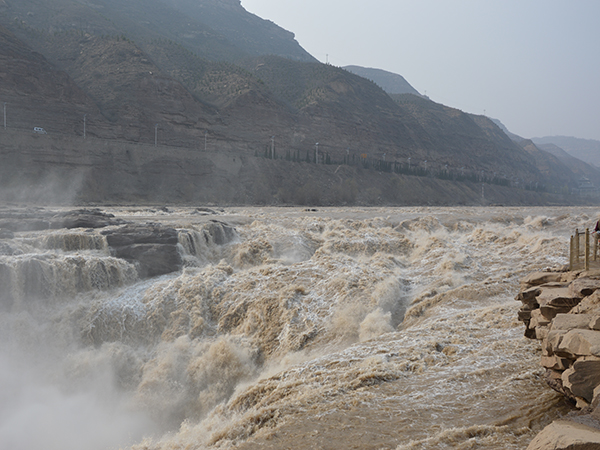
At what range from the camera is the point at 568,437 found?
4363 mm

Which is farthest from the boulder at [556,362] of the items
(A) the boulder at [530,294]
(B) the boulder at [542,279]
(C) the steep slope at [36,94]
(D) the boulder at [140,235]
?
(C) the steep slope at [36,94]

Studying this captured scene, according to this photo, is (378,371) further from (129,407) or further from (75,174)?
(75,174)

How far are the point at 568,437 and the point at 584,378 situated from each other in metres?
1.40

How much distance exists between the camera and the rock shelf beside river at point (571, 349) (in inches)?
181

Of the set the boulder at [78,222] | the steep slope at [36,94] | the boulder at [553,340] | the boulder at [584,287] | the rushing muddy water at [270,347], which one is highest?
the steep slope at [36,94]

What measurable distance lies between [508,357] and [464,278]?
24.0 ft

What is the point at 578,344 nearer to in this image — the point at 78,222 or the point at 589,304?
the point at 589,304

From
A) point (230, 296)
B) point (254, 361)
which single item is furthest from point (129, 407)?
point (230, 296)

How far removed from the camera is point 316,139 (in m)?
86.8

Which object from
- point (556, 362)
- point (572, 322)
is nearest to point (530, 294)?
point (572, 322)

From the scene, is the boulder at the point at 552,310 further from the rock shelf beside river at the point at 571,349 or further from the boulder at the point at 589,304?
the boulder at the point at 589,304

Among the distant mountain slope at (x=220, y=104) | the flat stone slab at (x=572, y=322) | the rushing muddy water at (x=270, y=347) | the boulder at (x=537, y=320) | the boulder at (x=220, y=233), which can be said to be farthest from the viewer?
the distant mountain slope at (x=220, y=104)

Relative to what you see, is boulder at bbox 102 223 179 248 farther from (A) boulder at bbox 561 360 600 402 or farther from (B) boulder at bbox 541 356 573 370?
(A) boulder at bbox 561 360 600 402

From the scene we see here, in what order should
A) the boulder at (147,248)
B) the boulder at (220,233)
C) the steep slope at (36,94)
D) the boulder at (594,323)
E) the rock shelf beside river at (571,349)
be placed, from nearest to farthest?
the rock shelf beside river at (571,349) → the boulder at (594,323) → the boulder at (147,248) → the boulder at (220,233) → the steep slope at (36,94)
